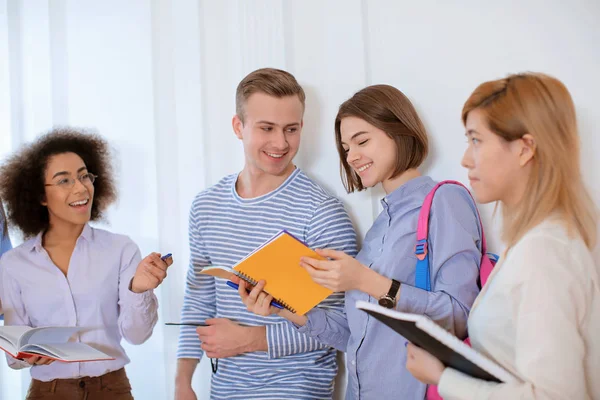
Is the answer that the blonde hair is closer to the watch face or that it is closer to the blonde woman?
the blonde woman

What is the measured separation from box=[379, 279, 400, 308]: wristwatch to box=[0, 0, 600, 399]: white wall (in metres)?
0.41

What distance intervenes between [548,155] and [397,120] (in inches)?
23.5

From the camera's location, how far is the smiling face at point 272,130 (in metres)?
1.94

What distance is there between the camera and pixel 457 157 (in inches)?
71.0

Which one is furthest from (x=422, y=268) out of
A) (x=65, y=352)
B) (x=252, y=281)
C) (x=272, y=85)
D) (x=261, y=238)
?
(x=65, y=352)

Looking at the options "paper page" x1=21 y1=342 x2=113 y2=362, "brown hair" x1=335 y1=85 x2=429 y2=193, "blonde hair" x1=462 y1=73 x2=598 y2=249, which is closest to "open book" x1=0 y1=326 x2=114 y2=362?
"paper page" x1=21 y1=342 x2=113 y2=362

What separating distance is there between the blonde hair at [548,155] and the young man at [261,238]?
2.50ft

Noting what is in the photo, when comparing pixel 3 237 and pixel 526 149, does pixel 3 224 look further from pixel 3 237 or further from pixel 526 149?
pixel 526 149

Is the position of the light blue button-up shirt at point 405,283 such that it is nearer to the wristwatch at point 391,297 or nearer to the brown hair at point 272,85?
the wristwatch at point 391,297

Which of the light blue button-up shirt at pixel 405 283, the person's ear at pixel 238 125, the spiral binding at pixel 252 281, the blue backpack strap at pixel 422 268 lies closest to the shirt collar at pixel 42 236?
the person's ear at pixel 238 125

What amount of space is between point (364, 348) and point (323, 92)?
0.91 m

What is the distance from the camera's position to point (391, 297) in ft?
4.91

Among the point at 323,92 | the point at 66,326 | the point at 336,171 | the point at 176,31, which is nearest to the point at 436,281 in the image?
→ the point at 336,171

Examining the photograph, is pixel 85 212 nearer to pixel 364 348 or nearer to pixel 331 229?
pixel 331 229
